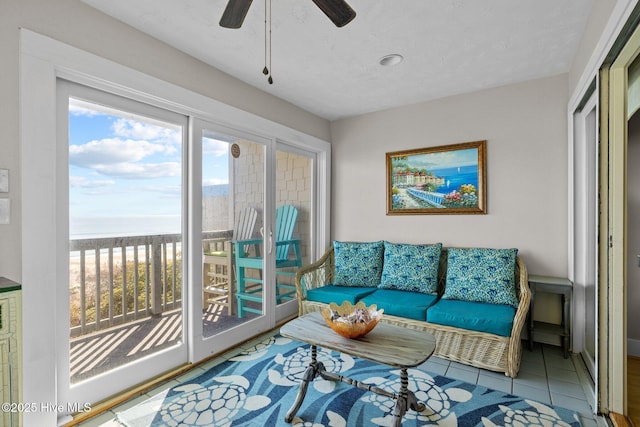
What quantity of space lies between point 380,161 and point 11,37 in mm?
3277

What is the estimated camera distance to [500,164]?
3176mm

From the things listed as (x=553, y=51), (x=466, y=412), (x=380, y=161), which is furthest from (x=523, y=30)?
(x=466, y=412)

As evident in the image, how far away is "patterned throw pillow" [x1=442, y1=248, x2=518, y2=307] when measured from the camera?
274 centimetres

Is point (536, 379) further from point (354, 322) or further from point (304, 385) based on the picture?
point (304, 385)

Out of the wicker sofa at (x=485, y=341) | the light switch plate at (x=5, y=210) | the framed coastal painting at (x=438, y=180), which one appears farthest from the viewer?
the framed coastal painting at (x=438, y=180)

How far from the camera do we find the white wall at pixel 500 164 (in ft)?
9.61

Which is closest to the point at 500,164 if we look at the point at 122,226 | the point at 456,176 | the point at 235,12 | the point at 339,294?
the point at 456,176

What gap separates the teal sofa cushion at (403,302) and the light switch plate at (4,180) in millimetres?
2693

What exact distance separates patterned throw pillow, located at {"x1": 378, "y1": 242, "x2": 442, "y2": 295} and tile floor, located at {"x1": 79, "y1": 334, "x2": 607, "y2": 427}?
2.28ft

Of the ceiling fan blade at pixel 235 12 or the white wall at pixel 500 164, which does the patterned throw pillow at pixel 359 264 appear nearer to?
the white wall at pixel 500 164

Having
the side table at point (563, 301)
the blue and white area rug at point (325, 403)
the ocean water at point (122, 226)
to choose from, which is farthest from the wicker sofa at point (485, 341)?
the ocean water at point (122, 226)

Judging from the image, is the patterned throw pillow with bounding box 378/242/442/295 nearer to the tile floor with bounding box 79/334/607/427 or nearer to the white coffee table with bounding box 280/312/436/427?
the tile floor with bounding box 79/334/607/427

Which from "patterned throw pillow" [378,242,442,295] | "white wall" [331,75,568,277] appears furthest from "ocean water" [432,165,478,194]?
"patterned throw pillow" [378,242,442,295]

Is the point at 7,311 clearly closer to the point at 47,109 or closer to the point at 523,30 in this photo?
the point at 47,109
